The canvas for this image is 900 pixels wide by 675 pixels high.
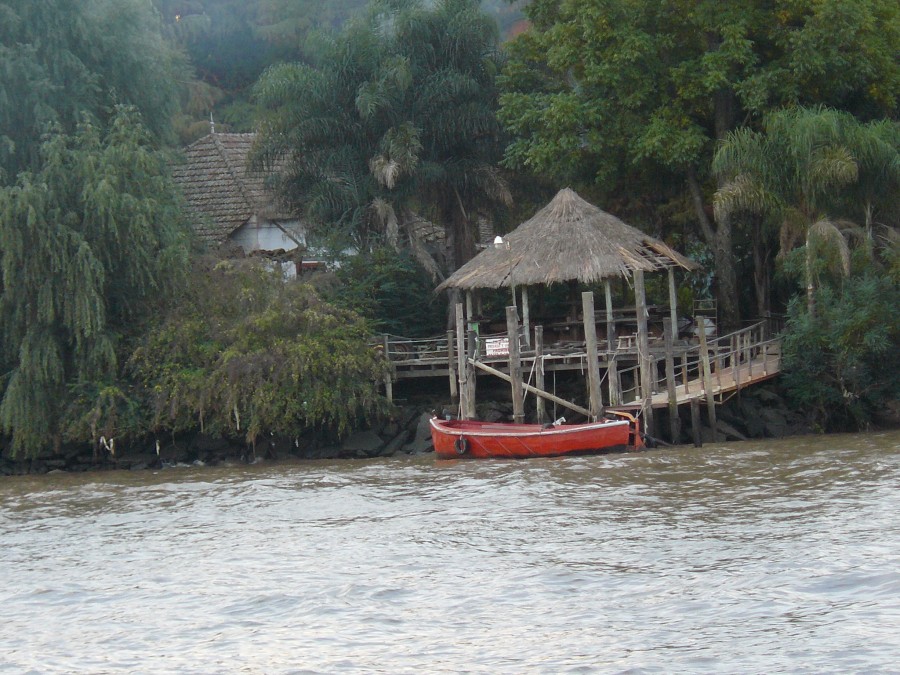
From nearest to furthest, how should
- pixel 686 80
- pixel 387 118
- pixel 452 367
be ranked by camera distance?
pixel 452 367, pixel 686 80, pixel 387 118

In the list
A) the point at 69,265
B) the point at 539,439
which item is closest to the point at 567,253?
the point at 539,439

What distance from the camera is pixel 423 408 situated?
1088 inches

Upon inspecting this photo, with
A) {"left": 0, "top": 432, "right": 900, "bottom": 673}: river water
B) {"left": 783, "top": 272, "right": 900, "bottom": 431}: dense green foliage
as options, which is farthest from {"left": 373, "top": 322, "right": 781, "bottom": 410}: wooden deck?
{"left": 0, "top": 432, "right": 900, "bottom": 673}: river water

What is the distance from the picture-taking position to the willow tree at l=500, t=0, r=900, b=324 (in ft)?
88.9

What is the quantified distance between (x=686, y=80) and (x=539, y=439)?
10.3 meters

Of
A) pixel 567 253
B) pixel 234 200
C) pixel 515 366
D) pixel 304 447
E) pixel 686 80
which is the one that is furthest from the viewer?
pixel 234 200

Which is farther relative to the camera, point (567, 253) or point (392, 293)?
point (392, 293)

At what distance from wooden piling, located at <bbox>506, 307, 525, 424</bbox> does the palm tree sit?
17.6ft

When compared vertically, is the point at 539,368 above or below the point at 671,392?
above

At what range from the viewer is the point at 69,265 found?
2452 cm

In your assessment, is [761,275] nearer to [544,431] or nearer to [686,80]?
[686,80]

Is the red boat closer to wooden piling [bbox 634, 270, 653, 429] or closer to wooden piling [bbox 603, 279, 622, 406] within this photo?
wooden piling [bbox 634, 270, 653, 429]

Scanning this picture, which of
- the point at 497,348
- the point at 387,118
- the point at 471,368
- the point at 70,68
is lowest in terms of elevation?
the point at 471,368

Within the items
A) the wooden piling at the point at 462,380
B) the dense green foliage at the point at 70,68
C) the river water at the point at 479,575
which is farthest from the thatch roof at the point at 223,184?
the river water at the point at 479,575
